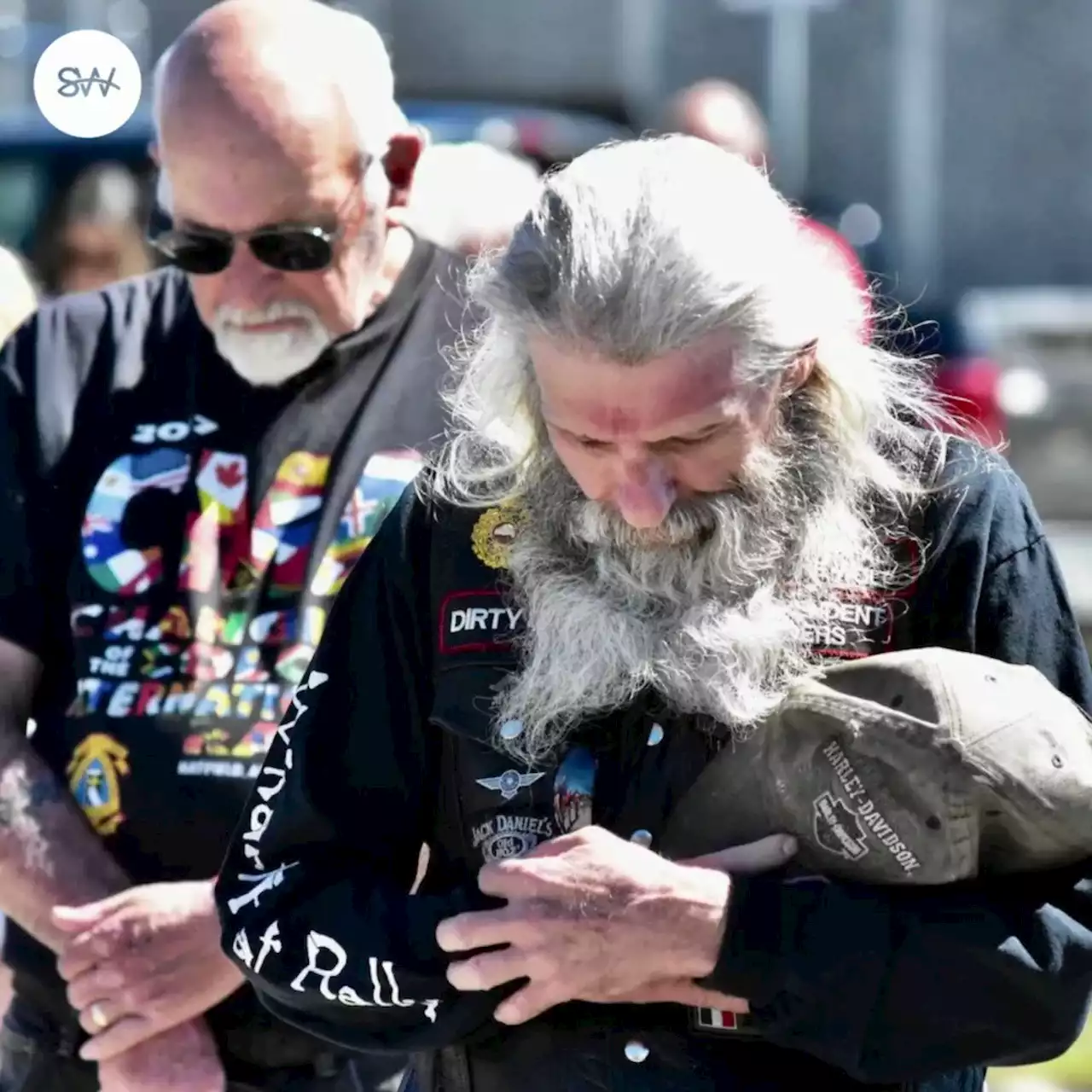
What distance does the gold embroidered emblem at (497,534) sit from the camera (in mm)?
2254

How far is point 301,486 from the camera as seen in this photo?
2797 millimetres

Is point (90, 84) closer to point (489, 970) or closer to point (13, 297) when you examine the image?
point (13, 297)

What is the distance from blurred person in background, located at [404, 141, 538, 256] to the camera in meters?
3.20

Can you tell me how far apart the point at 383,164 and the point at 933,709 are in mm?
1334

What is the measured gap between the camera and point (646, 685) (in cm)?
215

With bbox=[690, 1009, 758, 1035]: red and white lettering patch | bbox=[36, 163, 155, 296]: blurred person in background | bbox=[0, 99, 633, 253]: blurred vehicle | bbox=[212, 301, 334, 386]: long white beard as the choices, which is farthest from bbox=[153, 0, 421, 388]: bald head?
bbox=[0, 99, 633, 253]: blurred vehicle

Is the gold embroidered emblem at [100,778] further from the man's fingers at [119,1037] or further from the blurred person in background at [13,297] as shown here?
the blurred person in background at [13,297]

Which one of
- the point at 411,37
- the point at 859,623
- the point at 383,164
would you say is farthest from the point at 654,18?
the point at 859,623

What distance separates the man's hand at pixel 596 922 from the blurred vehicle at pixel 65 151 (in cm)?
512

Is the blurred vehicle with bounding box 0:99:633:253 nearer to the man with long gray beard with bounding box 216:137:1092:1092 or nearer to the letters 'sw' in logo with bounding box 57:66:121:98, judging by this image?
the letters 'sw' in logo with bounding box 57:66:121:98

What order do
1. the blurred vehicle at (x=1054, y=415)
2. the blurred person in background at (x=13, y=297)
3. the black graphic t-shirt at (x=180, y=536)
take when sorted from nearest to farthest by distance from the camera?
the black graphic t-shirt at (x=180, y=536), the blurred person in background at (x=13, y=297), the blurred vehicle at (x=1054, y=415)

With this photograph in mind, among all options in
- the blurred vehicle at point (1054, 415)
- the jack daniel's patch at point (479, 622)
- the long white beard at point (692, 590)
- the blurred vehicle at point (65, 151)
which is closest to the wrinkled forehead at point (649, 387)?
the long white beard at point (692, 590)

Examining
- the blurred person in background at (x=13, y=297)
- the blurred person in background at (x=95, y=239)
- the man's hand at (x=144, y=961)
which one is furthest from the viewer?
the blurred person in background at (x=95, y=239)

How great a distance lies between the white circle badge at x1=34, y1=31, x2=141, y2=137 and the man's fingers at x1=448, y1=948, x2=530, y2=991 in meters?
1.47
